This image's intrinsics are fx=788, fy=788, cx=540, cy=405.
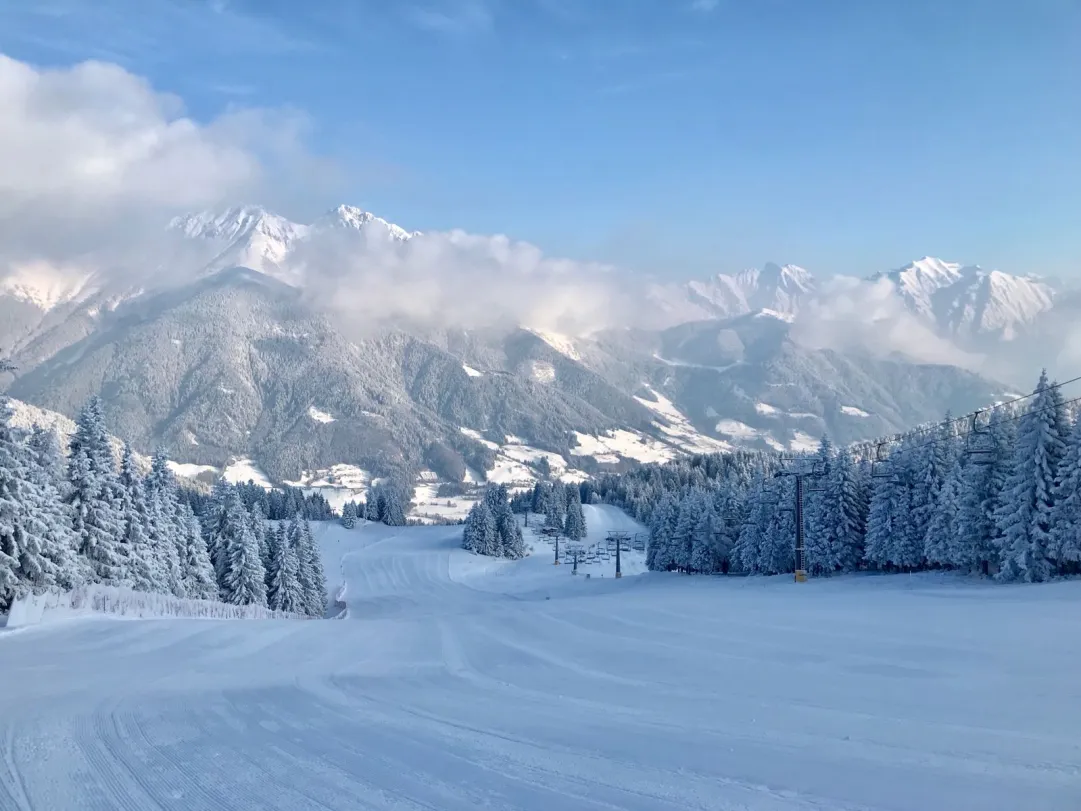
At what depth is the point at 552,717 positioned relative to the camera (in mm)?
9742

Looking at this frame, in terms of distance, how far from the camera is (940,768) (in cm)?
730

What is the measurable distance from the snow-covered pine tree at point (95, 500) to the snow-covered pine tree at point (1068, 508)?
41549mm

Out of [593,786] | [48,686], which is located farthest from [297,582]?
[593,786]

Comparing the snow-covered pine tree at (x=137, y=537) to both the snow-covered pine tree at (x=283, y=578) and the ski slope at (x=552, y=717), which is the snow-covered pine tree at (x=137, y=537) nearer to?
the snow-covered pine tree at (x=283, y=578)

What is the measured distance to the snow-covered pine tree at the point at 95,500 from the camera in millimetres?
34094

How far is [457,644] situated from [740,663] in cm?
698

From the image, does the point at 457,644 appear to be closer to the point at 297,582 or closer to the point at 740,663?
the point at 740,663

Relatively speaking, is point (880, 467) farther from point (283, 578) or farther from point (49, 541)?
point (49, 541)

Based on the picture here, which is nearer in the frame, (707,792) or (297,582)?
(707,792)

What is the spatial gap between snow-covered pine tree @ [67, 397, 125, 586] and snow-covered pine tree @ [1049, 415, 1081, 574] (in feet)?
136

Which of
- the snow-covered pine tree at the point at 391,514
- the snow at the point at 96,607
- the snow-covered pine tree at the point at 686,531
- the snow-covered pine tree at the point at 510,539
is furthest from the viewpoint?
the snow-covered pine tree at the point at 391,514

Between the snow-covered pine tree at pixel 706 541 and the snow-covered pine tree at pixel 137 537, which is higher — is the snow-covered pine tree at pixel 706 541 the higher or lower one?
the lower one

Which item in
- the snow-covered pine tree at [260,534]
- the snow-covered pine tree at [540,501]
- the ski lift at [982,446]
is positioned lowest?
the snow-covered pine tree at [540,501]

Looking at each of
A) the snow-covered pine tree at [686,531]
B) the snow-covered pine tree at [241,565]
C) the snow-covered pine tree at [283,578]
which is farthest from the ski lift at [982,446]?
the snow-covered pine tree at [283,578]
